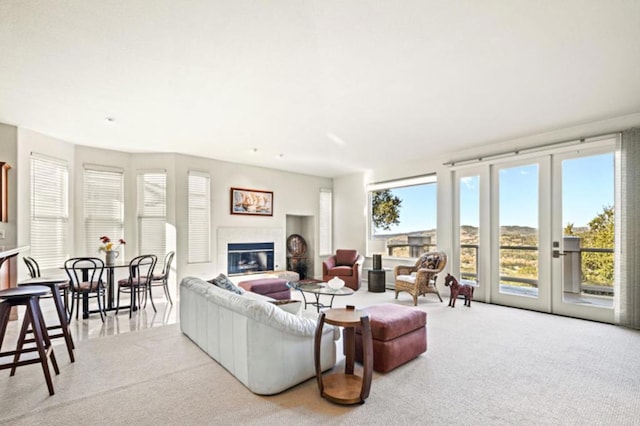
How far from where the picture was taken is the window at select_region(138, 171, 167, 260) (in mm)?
6051

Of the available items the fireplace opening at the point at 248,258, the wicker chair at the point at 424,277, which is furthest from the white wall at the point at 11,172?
the wicker chair at the point at 424,277

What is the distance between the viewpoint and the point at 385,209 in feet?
24.6

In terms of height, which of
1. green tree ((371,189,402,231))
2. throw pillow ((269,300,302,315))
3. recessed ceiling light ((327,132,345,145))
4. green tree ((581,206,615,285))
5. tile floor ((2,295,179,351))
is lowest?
tile floor ((2,295,179,351))

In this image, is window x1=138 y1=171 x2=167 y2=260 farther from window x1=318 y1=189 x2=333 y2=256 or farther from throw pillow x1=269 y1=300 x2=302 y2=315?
throw pillow x1=269 y1=300 x2=302 y2=315

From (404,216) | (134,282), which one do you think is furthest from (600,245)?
(134,282)

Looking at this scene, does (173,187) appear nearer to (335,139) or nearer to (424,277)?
(335,139)

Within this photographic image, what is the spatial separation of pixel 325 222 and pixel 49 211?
5.64 m

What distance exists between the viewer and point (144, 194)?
6.13 m

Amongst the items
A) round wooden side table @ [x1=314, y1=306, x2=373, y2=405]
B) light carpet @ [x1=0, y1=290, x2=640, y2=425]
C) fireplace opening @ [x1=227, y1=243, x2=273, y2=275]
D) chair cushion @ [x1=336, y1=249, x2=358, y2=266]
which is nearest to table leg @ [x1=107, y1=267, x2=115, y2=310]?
light carpet @ [x1=0, y1=290, x2=640, y2=425]

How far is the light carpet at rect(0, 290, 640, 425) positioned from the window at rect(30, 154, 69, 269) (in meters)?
2.52

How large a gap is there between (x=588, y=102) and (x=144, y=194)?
7.04 meters

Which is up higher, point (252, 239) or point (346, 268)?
point (252, 239)

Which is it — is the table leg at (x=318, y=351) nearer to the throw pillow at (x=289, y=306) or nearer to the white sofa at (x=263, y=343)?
the white sofa at (x=263, y=343)

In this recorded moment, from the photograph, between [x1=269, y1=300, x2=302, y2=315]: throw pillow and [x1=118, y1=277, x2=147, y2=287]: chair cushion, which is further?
[x1=118, y1=277, x2=147, y2=287]: chair cushion
